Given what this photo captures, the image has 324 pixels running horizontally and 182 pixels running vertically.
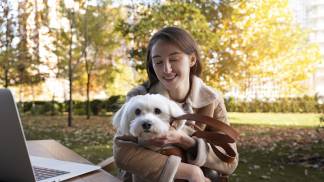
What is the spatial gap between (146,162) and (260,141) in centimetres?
315

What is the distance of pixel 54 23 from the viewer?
15.1 ft

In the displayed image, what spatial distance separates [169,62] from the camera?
1.04m

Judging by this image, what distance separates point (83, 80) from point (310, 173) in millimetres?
3243

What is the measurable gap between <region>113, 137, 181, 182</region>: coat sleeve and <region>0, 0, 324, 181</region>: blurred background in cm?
229

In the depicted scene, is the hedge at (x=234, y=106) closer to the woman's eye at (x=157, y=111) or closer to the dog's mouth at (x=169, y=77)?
the dog's mouth at (x=169, y=77)

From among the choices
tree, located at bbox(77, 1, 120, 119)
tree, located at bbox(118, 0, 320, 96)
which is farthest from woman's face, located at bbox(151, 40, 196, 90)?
tree, located at bbox(77, 1, 120, 119)

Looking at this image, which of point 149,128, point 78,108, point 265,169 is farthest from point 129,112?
point 78,108

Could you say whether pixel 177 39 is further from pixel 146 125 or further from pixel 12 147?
pixel 12 147

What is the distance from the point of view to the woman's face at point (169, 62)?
103cm

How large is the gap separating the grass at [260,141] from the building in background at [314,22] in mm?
354

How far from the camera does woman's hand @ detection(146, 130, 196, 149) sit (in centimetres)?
90

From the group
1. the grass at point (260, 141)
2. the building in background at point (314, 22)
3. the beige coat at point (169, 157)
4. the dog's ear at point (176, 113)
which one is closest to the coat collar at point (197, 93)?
the beige coat at point (169, 157)

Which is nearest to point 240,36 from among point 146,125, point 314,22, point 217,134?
point 314,22

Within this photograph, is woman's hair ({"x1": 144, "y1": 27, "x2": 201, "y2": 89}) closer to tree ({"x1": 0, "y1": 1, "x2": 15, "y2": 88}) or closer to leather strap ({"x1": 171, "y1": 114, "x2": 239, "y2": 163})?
leather strap ({"x1": 171, "y1": 114, "x2": 239, "y2": 163})
